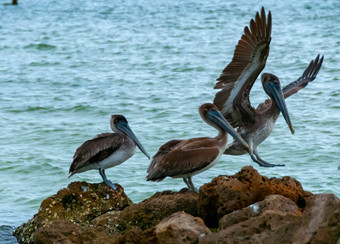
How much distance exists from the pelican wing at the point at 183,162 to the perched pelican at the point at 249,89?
1213 millimetres

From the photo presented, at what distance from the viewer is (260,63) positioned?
809 centimetres

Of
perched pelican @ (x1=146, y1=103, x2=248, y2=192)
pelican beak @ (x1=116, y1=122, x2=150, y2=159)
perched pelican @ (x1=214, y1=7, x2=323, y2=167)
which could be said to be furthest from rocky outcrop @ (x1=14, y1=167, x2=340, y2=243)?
perched pelican @ (x1=214, y1=7, x2=323, y2=167)

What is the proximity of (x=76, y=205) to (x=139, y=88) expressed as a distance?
417 inches

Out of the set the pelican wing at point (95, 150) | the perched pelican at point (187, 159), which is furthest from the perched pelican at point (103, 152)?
the perched pelican at point (187, 159)

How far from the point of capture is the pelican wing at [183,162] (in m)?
7.06

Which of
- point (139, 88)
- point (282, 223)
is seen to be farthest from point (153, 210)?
point (139, 88)

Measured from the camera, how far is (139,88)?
57.8ft

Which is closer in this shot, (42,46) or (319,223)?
(319,223)

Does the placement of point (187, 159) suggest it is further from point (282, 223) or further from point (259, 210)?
point (282, 223)

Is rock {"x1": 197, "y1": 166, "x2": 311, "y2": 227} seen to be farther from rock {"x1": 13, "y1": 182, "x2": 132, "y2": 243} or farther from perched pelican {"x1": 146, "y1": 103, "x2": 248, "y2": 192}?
rock {"x1": 13, "y1": 182, "x2": 132, "y2": 243}

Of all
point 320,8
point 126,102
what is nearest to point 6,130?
point 126,102

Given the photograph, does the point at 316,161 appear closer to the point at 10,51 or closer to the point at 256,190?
the point at 256,190

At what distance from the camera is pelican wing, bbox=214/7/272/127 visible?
A: 315 inches

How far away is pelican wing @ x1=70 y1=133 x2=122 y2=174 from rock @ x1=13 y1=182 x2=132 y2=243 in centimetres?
30
